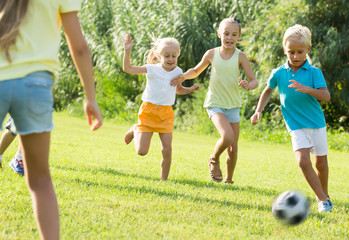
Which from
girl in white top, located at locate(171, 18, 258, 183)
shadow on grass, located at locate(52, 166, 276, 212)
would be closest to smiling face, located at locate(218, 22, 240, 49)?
girl in white top, located at locate(171, 18, 258, 183)

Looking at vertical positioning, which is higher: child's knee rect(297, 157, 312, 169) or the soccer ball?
child's knee rect(297, 157, 312, 169)

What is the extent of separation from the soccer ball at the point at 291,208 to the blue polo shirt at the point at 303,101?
106 cm

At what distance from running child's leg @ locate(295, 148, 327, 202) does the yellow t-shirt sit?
3.06m

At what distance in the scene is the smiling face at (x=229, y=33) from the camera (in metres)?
6.09

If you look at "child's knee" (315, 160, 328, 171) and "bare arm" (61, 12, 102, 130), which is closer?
"bare arm" (61, 12, 102, 130)

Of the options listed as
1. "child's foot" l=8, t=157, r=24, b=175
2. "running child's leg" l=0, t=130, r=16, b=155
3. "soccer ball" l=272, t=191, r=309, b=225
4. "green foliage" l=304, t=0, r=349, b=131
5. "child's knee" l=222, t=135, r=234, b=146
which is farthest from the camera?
"green foliage" l=304, t=0, r=349, b=131

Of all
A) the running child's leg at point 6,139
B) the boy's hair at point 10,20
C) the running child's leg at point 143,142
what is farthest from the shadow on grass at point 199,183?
the boy's hair at point 10,20

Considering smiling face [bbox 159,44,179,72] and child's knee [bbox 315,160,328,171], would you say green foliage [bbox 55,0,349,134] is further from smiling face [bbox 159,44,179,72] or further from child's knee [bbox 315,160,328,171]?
child's knee [bbox 315,160,328,171]

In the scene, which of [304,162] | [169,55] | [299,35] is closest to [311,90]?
[299,35]

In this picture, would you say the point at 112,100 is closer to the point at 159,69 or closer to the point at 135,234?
the point at 159,69

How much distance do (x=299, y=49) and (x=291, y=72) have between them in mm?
282

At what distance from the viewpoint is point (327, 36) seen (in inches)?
569

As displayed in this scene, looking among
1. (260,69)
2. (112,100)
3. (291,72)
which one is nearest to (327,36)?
(260,69)

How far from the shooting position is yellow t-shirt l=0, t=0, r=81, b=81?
2473 millimetres
